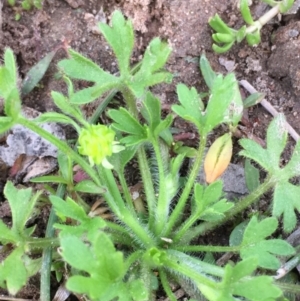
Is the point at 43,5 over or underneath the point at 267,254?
over

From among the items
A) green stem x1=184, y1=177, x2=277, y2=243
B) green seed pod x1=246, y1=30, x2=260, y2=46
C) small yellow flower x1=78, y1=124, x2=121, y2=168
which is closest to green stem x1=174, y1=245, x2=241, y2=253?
green stem x1=184, y1=177, x2=277, y2=243

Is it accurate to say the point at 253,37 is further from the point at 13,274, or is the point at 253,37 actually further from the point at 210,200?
the point at 13,274

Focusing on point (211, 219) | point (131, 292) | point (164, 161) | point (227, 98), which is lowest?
point (131, 292)

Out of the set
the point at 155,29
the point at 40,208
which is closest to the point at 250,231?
the point at 40,208

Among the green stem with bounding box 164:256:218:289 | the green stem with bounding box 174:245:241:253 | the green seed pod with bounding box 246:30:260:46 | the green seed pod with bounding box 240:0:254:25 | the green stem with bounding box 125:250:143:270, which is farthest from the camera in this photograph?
the green seed pod with bounding box 246:30:260:46

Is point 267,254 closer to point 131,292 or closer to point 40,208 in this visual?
point 131,292

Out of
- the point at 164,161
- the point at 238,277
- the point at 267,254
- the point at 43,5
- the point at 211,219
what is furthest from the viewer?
the point at 43,5

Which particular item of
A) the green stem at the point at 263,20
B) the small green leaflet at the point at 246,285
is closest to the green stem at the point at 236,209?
the small green leaflet at the point at 246,285

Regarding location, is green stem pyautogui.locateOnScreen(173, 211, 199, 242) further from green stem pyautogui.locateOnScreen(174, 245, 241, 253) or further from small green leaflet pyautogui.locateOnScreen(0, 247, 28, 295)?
small green leaflet pyautogui.locateOnScreen(0, 247, 28, 295)
